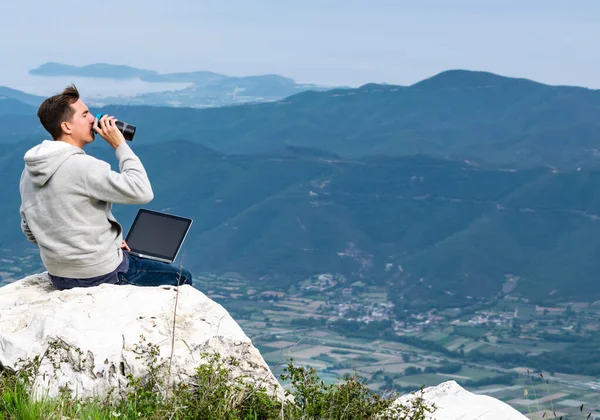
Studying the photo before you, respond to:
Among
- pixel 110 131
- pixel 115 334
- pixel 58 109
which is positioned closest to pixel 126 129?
pixel 110 131

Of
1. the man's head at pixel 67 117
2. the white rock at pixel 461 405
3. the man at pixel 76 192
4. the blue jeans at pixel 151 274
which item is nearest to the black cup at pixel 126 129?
the man at pixel 76 192

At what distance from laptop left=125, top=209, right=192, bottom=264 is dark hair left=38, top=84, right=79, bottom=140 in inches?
40.3

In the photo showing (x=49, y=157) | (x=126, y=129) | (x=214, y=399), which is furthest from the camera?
(x=126, y=129)

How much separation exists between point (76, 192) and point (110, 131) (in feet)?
1.57

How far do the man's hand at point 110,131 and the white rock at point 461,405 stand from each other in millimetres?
2567

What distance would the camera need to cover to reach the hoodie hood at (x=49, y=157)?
6000 millimetres

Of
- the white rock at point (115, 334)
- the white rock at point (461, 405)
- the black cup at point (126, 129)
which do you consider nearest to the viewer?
the white rock at point (115, 334)

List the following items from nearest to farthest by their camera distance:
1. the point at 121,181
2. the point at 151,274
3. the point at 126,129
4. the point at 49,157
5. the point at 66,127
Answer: the point at 121,181 → the point at 49,157 → the point at 66,127 → the point at 126,129 → the point at 151,274

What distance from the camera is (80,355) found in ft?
17.8

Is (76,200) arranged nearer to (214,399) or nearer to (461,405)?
(214,399)

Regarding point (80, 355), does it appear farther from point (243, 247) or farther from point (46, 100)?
point (243, 247)

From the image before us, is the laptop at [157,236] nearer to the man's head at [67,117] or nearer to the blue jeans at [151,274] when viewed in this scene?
the blue jeans at [151,274]

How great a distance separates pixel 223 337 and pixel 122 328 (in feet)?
2.12

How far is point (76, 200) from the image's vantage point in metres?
6.06
